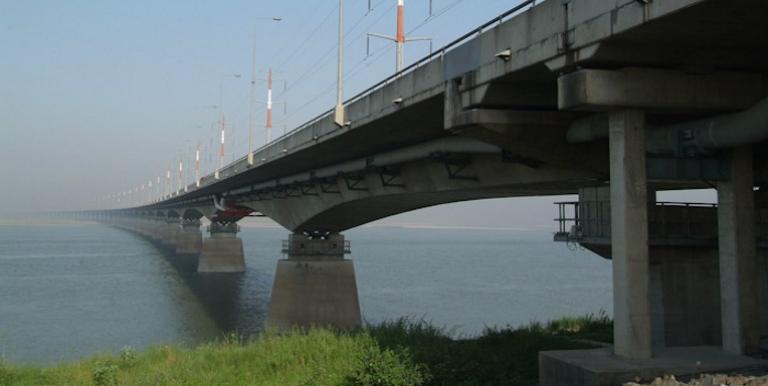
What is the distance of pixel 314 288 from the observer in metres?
42.2

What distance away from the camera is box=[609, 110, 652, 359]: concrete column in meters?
11.3

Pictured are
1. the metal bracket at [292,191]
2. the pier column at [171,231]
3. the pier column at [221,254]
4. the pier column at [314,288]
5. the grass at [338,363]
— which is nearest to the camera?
the grass at [338,363]

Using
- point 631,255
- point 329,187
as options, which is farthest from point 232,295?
point 631,255

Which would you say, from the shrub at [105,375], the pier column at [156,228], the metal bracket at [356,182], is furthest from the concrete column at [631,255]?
the pier column at [156,228]

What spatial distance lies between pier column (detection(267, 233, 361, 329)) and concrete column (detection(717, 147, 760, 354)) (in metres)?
28.9

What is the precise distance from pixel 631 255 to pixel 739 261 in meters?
→ 2.68

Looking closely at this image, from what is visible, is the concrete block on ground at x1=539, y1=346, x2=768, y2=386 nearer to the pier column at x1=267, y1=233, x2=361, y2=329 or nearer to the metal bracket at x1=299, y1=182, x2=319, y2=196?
the metal bracket at x1=299, y1=182, x2=319, y2=196

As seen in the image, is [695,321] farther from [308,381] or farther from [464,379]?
[308,381]

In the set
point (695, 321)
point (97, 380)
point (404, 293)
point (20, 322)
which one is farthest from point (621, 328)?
point (404, 293)

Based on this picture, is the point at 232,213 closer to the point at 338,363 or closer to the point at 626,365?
the point at 338,363

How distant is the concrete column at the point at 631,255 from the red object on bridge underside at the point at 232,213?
62.3 m

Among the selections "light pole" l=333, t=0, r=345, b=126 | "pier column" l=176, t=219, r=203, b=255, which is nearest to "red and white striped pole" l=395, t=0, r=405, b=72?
"light pole" l=333, t=0, r=345, b=126

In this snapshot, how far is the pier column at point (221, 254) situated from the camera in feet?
273

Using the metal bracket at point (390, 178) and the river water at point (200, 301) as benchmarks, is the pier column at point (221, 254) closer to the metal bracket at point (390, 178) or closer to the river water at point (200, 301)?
the river water at point (200, 301)
